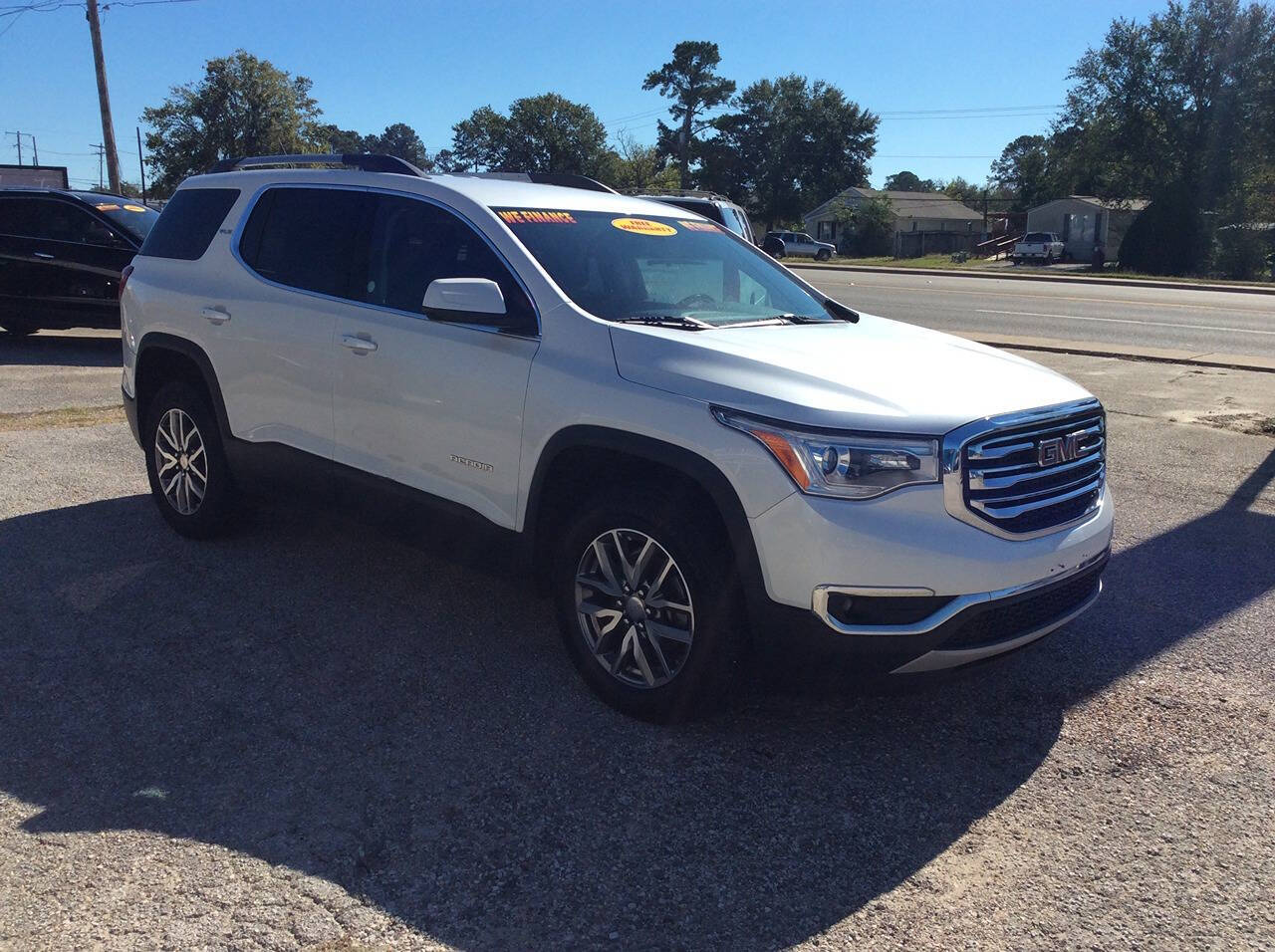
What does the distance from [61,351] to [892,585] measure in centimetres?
1325

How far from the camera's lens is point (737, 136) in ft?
329

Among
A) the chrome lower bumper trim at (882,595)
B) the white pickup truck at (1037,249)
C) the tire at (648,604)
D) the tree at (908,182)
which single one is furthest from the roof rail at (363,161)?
the tree at (908,182)

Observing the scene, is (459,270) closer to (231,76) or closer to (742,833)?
(742,833)

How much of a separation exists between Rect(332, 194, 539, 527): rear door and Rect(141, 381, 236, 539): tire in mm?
1100

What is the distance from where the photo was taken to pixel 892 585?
11.2 feet

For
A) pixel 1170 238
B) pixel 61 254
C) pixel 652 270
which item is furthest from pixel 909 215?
pixel 652 270

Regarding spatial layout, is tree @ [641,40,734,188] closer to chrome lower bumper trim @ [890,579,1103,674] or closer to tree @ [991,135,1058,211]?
tree @ [991,135,1058,211]

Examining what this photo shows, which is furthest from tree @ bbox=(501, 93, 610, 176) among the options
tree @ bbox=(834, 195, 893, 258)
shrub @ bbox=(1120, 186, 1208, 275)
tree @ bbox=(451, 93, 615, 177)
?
shrub @ bbox=(1120, 186, 1208, 275)

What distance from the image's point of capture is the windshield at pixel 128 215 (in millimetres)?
13203

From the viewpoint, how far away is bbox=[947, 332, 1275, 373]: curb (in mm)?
13172

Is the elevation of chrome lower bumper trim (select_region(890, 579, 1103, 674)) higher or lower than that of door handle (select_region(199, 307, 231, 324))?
lower

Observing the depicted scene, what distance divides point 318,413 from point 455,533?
1031mm

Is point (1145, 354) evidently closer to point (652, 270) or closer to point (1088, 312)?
point (1088, 312)

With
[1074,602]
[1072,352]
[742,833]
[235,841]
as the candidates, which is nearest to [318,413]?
[235,841]
